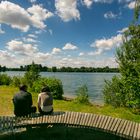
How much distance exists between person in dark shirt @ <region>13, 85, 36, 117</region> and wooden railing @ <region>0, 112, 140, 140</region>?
38cm

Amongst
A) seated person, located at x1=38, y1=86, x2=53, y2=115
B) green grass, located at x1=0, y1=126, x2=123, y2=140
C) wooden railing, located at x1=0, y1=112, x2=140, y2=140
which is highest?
seated person, located at x1=38, y1=86, x2=53, y2=115

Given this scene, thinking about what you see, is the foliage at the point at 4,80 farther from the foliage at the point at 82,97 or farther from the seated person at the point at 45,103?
the seated person at the point at 45,103

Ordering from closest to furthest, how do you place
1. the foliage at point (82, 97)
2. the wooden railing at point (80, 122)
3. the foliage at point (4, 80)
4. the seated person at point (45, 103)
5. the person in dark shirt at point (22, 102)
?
the wooden railing at point (80, 122) < the person in dark shirt at point (22, 102) < the seated person at point (45, 103) < the foliage at point (82, 97) < the foliage at point (4, 80)

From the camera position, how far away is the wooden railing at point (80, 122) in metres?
11.2

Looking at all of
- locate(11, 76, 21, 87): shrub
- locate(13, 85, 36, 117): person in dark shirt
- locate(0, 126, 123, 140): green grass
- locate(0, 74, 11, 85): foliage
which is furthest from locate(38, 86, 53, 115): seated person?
locate(0, 74, 11, 85): foliage

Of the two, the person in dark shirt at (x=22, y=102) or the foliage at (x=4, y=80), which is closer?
the person in dark shirt at (x=22, y=102)

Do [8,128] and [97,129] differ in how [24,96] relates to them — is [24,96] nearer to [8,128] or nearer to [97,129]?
[8,128]

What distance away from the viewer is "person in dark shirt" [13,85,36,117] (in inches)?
488

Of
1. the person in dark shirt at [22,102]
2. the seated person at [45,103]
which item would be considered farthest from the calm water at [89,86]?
the person in dark shirt at [22,102]

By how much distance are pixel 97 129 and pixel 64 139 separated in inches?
56.8

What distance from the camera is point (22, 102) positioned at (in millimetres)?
12438

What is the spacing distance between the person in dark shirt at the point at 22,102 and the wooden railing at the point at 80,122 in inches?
14.9

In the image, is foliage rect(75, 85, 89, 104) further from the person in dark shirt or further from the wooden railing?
the person in dark shirt

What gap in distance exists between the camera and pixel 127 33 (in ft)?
82.4
